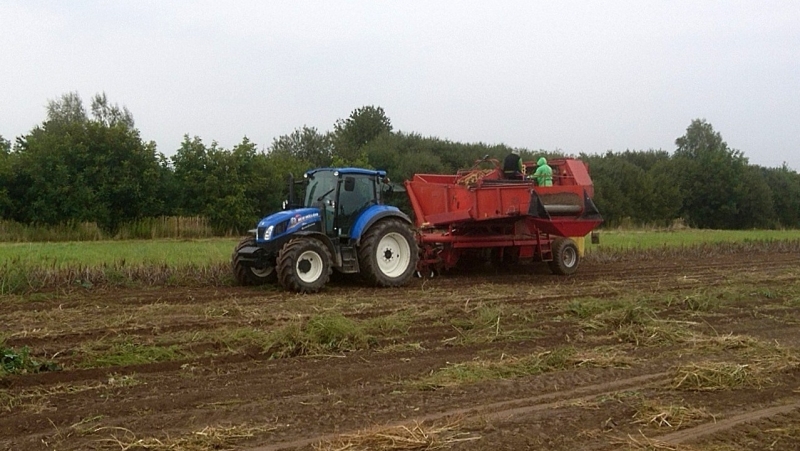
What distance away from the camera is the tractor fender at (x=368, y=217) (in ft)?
37.3

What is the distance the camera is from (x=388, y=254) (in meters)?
11.8

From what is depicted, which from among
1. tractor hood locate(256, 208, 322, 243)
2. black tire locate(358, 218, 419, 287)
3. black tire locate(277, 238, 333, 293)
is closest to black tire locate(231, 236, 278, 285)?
tractor hood locate(256, 208, 322, 243)

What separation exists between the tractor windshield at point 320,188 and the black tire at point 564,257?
4.84m

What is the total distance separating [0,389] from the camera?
5.16 m

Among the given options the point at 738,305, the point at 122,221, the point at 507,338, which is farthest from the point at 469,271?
the point at 122,221

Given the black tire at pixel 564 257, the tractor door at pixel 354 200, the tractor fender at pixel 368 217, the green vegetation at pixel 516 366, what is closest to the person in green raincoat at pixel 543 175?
the black tire at pixel 564 257

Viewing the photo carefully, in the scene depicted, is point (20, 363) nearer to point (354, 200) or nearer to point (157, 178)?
point (354, 200)

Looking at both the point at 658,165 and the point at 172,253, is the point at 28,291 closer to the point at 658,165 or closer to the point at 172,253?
the point at 172,253

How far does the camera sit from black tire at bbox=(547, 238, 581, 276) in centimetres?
1377

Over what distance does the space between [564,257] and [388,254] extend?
13.0 feet

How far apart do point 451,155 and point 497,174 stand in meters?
27.9

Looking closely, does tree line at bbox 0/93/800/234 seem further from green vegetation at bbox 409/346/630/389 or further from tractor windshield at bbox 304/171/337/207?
green vegetation at bbox 409/346/630/389

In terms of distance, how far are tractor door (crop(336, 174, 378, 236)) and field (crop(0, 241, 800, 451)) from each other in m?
1.38

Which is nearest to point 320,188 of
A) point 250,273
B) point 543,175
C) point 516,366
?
point 250,273
